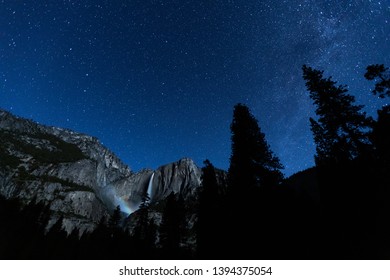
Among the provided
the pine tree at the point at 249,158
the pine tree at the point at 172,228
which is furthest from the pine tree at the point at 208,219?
the pine tree at the point at 172,228

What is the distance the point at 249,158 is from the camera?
24.3 metres

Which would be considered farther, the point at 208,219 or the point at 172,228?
the point at 172,228

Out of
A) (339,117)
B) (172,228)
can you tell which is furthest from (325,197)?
(172,228)

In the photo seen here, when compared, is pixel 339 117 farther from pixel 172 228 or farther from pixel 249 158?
pixel 172 228

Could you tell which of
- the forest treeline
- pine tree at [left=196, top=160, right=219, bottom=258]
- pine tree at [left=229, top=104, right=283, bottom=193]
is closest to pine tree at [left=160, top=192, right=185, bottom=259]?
pine tree at [left=196, top=160, right=219, bottom=258]

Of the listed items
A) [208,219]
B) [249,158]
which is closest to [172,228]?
[208,219]

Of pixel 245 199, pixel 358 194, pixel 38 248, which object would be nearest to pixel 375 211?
pixel 358 194

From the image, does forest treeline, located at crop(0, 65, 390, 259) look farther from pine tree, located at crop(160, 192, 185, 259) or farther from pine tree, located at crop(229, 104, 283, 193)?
pine tree, located at crop(160, 192, 185, 259)

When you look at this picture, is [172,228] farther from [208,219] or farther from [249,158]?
[249,158]

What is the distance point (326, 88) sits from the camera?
981 inches

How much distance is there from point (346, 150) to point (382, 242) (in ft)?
33.8

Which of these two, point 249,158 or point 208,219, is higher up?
point 249,158

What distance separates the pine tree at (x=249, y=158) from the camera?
2309 cm
